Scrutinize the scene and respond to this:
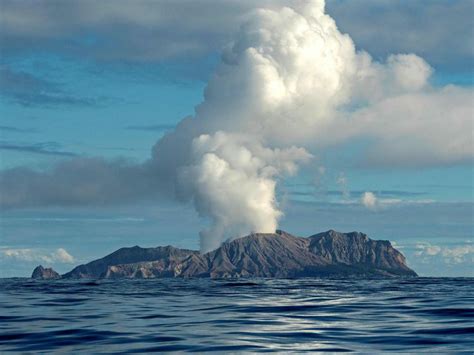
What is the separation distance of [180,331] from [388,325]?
14122 millimetres

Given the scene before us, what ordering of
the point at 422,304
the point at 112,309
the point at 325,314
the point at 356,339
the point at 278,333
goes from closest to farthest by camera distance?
the point at 356,339, the point at 278,333, the point at 325,314, the point at 112,309, the point at 422,304

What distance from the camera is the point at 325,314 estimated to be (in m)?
63.2

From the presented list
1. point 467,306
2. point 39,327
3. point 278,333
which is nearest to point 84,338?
point 39,327

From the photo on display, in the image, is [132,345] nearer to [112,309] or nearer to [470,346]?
[470,346]

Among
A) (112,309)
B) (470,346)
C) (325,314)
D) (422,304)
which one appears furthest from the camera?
(422,304)

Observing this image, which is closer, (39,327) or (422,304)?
(39,327)

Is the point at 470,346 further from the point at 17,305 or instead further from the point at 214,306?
the point at 17,305

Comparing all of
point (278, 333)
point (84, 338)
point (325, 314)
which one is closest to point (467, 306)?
point (325, 314)

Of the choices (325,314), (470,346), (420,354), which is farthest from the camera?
(325,314)

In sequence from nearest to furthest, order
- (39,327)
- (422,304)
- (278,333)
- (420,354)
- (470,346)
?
(420,354)
(470,346)
(278,333)
(39,327)
(422,304)

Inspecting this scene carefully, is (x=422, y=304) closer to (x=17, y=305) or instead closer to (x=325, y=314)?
(x=325, y=314)

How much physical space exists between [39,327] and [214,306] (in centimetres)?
2661

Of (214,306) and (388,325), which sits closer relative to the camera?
(388,325)

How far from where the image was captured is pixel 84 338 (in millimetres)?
45031
